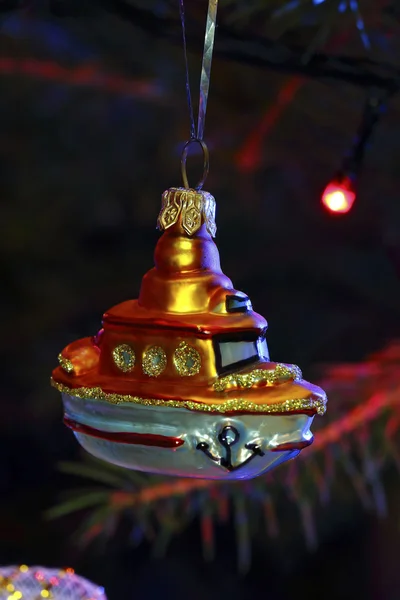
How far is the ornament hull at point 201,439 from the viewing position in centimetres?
60

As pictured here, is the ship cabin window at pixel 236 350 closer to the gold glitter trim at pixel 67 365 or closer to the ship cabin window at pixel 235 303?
the ship cabin window at pixel 235 303

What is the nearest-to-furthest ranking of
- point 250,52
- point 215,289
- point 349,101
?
point 215,289, point 250,52, point 349,101

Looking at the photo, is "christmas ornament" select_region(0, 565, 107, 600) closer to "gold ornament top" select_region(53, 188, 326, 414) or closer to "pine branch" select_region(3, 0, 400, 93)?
"gold ornament top" select_region(53, 188, 326, 414)

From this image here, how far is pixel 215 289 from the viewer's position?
0.63 m

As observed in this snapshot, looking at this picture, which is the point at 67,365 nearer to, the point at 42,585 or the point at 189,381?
the point at 189,381

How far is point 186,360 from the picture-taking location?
2.00 ft

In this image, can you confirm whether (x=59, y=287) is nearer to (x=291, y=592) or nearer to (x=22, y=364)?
(x=22, y=364)

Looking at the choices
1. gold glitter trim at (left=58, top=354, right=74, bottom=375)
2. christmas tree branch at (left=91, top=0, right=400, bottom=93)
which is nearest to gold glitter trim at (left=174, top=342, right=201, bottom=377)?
gold glitter trim at (left=58, top=354, right=74, bottom=375)

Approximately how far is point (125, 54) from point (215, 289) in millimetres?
1004

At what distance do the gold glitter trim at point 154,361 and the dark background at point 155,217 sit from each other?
888 mm

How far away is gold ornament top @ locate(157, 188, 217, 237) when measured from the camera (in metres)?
0.65

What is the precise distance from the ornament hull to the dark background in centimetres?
87

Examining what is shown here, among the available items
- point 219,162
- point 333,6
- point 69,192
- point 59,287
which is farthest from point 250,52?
point 59,287

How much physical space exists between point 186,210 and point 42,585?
627mm
